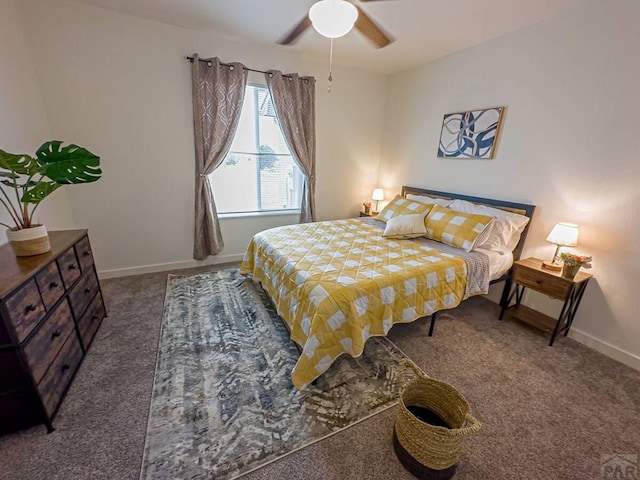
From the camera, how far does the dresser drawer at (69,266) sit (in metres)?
1.75

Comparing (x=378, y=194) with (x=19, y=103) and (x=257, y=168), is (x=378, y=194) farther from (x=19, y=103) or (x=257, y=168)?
(x=19, y=103)

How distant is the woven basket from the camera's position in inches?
45.9

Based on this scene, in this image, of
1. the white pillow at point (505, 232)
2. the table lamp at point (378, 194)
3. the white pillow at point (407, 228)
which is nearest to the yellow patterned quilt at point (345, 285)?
the white pillow at point (407, 228)

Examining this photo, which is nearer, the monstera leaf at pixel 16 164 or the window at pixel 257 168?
the monstera leaf at pixel 16 164

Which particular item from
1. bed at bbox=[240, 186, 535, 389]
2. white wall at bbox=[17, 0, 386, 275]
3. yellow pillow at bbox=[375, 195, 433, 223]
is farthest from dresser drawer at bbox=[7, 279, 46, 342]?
yellow pillow at bbox=[375, 195, 433, 223]

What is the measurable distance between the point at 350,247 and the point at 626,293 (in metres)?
2.14

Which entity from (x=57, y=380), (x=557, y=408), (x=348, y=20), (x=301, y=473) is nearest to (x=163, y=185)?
(x=57, y=380)

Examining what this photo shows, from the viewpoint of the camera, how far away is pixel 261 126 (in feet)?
11.5

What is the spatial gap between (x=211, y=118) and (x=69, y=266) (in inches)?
80.8

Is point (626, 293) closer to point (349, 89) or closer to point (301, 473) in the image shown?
point (301, 473)

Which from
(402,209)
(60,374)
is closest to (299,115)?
(402,209)

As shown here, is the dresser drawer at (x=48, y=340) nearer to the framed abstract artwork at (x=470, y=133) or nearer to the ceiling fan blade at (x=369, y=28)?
the ceiling fan blade at (x=369, y=28)

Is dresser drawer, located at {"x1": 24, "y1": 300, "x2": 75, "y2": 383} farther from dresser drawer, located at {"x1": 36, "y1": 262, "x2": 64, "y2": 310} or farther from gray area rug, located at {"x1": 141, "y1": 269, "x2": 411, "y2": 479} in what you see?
gray area rug, located at {"x1": 141, "y1": 269, "x2": 411, "y2": 479}

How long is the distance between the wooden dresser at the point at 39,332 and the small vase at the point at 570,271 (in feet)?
11.2
